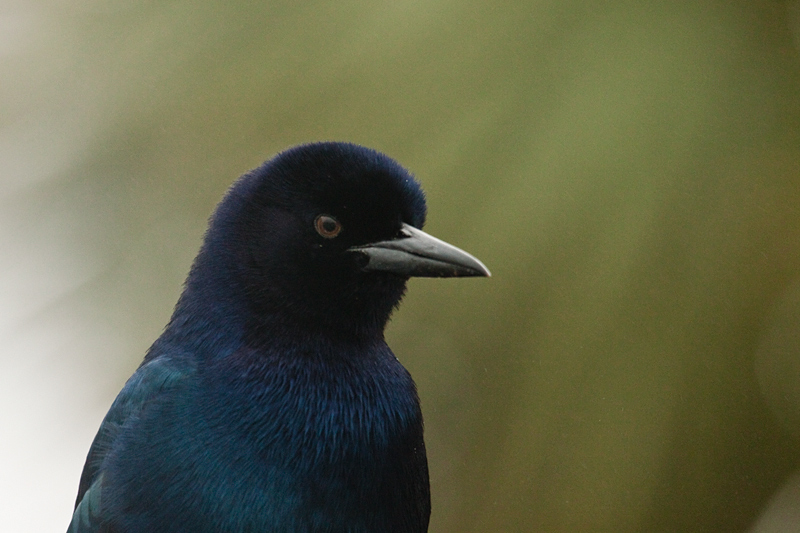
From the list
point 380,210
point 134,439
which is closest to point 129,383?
point 134,439

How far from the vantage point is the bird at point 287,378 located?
2.03 m

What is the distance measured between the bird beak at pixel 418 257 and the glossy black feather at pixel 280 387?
30 millimetres

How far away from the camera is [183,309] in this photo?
2307 millimetres

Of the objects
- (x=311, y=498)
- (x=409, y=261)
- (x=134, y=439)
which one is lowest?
(x=134, y=439)

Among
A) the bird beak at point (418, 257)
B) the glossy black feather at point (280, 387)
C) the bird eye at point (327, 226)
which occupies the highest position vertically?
the bird beak at point (418, 257)

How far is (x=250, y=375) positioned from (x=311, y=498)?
1.11 ft

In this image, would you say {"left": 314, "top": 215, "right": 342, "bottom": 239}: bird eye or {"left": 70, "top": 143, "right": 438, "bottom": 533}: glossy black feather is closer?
{"left": 70, "top": 143, "right": 438, "bottom": 533}: glossy black feather

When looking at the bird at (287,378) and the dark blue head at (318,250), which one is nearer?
the bird at (287,378)

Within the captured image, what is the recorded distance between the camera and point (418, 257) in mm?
2178

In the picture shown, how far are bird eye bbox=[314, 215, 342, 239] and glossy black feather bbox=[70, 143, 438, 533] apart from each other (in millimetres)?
16

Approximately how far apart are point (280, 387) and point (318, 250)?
14.4 inches

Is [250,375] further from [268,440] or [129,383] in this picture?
[129,383]

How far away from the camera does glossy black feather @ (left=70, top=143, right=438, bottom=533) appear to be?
6.65 ft

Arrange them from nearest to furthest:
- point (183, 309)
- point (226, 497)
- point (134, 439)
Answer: point (226, 497), point (134, 439), point (183, 309)
